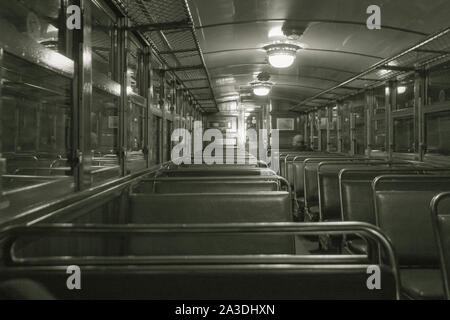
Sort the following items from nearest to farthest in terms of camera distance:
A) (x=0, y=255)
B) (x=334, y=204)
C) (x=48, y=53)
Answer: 1. (x=0, y=255)
2. (x=48, y=53)
3. (x=334, y=204)

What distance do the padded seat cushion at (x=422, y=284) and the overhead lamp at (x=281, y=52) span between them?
3.68 metres

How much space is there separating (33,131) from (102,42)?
5.06 ft

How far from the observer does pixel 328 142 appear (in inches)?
404

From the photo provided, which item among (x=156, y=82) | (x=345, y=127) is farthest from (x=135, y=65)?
(x=345, y=127)

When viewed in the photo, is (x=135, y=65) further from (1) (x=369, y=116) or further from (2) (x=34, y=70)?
(1) (x=369, y=116)

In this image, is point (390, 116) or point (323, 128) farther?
point (323, 128)

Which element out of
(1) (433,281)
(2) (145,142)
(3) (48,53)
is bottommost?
(1) (433,281)

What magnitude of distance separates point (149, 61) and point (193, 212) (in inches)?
104

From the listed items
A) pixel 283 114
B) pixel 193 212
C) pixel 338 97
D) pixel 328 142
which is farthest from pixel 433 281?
pixel 283 114

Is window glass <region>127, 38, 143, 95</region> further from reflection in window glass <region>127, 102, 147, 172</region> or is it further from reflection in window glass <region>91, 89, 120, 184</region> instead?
reflection in window glass <region>91, 89, 120, 184</region>

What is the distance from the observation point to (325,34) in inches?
194

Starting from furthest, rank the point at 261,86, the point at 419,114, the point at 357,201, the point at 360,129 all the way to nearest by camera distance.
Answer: the point at 261,86 → the point at 360,129 → the point at 419,114 → the point at 357,201
